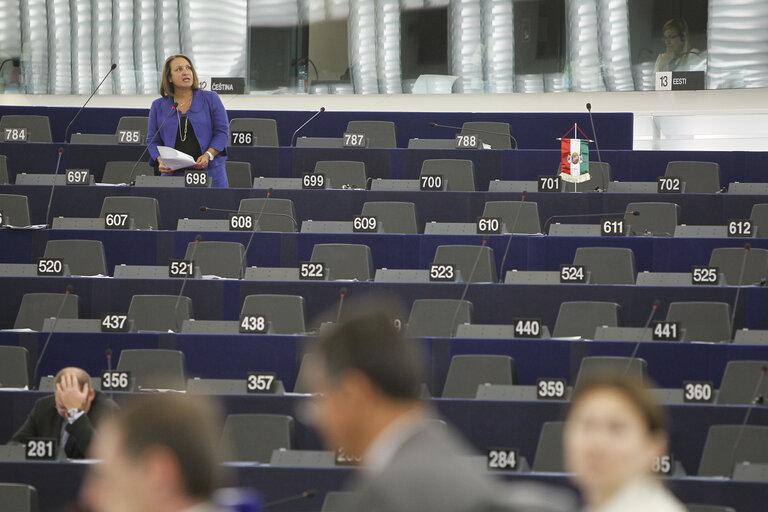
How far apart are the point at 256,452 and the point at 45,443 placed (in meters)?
0.88

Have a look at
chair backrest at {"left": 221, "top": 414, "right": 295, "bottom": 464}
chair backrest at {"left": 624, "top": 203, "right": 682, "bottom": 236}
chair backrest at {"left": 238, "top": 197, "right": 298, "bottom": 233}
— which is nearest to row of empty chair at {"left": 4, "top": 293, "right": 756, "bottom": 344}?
chair backrest at {"left": 221, "top": 414, "right": 295, "bottom": 464}

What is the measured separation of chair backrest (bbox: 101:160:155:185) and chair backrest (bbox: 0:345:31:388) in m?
2.63

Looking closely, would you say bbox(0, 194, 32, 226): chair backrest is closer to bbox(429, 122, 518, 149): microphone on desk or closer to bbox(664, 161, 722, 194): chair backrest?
bbox(429, 122, 518, 149): microphone on desk

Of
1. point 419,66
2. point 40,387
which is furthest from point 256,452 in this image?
point 419,66

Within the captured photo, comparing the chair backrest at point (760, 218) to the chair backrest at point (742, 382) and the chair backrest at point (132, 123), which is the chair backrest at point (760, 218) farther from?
the chair backrest at point (132, 123)

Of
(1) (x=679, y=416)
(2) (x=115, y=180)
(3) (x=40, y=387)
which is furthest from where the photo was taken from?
(2) (x=115, y=180)

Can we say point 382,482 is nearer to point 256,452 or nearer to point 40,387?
point 256,452

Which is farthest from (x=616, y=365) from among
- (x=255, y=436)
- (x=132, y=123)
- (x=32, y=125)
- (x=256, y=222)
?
(x=32, y=125)

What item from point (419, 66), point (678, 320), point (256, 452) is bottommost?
point (256, 452)

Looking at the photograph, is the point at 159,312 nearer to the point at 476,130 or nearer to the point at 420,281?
the point at 420,281

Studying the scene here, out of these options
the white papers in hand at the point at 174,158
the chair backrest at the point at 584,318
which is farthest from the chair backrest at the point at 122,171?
the chair backrest at the point at 584,318

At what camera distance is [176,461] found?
134 centimetres

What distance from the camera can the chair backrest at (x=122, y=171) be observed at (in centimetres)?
865

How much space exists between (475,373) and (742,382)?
1203mm
